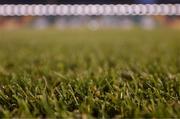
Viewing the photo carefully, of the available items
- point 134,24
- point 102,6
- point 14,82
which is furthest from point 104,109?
point 134,24

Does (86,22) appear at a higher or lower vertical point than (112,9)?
higher

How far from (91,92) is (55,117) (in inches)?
20.6

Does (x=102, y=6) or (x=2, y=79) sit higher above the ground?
(x=102, y=6)

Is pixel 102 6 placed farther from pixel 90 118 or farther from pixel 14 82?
pixel 90 118

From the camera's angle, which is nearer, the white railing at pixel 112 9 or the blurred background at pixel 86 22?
the white railing at pixel 112 9

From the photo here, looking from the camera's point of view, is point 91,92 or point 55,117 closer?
point 55,117

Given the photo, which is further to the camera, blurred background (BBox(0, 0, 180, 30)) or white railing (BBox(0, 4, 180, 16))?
blurred background (BBox(0, 0, 180, 30))

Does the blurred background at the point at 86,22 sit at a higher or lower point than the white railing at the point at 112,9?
higher

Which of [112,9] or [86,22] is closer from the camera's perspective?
[112,9]

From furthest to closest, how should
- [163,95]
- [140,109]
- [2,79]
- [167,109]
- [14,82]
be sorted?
[2,79] → [14,82] → [163,95] → [140,109] → [167,109]

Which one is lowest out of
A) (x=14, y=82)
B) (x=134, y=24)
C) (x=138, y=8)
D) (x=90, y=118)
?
(x=90, y=118)

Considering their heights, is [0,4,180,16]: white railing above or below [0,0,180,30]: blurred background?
below

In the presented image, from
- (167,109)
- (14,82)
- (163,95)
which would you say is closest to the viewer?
(167,109)

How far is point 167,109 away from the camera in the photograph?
5.44 feet
